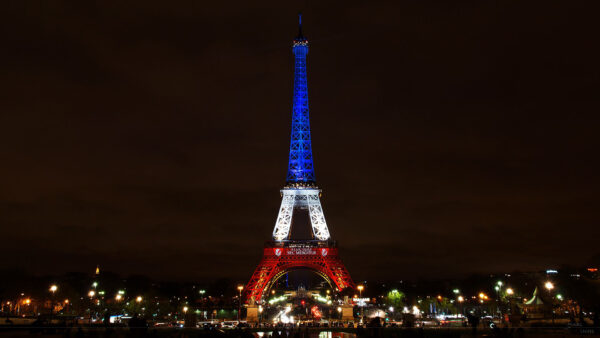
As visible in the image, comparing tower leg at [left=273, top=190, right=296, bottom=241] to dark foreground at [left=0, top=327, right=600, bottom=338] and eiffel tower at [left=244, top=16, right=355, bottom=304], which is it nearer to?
eiffel tower at [left=244, top=16, right=355, bottom=304]

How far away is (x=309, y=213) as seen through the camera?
89688 mm

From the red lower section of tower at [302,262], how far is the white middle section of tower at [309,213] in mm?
3343

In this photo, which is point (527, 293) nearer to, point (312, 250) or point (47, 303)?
point (312, 250)

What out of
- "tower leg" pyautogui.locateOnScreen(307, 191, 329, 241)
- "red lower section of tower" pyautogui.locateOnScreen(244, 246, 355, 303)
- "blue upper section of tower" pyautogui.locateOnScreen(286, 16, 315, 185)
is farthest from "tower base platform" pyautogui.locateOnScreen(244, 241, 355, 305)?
"blue upper section of tower" pyautogui.locateOnScreen(286, 16, 315, 185)

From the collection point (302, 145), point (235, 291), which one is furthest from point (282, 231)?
point (235, 291)

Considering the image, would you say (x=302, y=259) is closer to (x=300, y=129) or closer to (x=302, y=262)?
(x=302, y=262)

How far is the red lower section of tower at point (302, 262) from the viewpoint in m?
82.1

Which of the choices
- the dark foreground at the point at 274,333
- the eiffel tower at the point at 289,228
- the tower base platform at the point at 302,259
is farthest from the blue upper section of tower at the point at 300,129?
the dark foreground at the point at 274,333

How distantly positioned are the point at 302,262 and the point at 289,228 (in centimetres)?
794

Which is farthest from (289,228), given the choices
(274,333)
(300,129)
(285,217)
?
(274,333)

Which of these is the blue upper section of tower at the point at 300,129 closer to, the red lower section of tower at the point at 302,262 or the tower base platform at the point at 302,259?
the tower base platform at the point at 302,259

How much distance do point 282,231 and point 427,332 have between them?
55098 millimetres

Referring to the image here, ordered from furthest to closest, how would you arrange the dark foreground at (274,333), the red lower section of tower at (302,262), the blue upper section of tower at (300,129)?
the blue upper section of tower at (300,129)
the red lower section of tower at (302,262)
the dark foreground at (274,333)

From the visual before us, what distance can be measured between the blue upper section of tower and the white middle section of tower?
7.48ft
